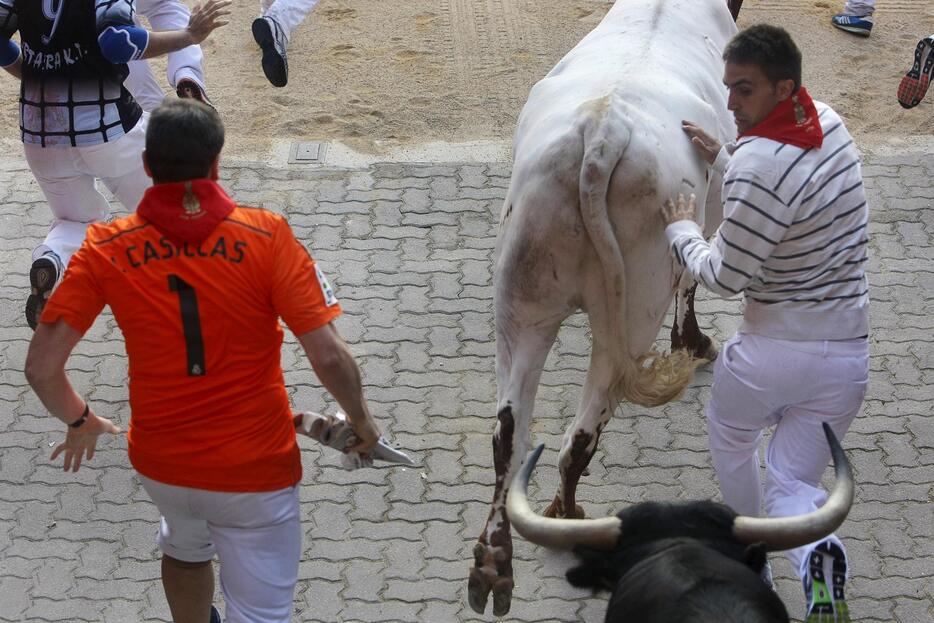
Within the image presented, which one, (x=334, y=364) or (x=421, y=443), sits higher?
(x=334, y=364)

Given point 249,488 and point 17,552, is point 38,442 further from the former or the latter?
point 249,488

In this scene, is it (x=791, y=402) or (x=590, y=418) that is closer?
(x=791, y=402)

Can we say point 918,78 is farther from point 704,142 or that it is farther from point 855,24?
point 704,142

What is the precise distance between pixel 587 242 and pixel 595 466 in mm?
1459

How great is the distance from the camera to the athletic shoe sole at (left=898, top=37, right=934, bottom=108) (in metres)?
7.77

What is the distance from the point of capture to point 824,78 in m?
8.65

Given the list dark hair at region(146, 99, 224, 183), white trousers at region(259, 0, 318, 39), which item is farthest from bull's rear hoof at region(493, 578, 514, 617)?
white trousers at region(259, 0, 318, 39)

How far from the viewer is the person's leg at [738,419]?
380cm

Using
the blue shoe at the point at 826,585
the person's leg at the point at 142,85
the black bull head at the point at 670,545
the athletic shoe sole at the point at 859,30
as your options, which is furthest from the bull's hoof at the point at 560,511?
the athletic shoe sole at the point at 859,30

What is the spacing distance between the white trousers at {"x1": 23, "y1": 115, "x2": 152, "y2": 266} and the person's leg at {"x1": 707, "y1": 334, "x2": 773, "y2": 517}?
297cm

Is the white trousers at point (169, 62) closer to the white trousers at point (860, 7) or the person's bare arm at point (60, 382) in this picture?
the person's bare arm at point (60, 382)

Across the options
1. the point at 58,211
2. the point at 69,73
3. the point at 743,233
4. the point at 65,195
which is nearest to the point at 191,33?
the point at 69,73

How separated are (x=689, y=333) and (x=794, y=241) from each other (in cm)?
229

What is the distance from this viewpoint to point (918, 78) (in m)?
7.82
